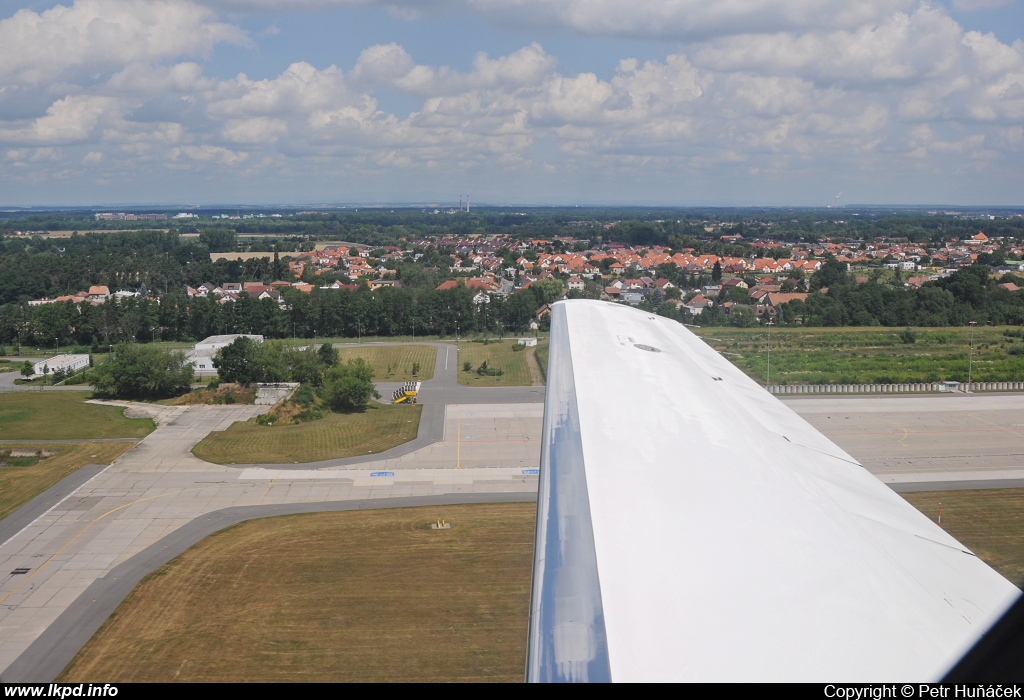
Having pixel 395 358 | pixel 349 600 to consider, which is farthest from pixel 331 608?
pixel 395 358

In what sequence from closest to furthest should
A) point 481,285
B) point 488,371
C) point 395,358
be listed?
point 488,371
point 395,358
point 481,285

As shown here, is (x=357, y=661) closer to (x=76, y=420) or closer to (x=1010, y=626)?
(x=1010, y=626)

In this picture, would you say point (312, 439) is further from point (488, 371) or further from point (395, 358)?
point (395, 358)

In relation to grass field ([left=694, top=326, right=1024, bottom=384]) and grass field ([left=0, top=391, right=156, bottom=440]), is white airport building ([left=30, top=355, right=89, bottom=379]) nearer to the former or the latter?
grass field ([left=0, top=391, right=156, bottom=440])

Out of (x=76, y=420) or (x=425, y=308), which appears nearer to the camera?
(x=76, y=420)

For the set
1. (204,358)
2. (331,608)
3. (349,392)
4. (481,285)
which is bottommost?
(331,608)


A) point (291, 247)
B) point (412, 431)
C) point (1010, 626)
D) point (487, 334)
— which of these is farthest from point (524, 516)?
point (291, 247)

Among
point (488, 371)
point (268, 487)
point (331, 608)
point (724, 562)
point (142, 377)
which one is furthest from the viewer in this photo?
point (488, 371)

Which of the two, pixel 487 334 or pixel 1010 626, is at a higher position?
pixel 1010 626
